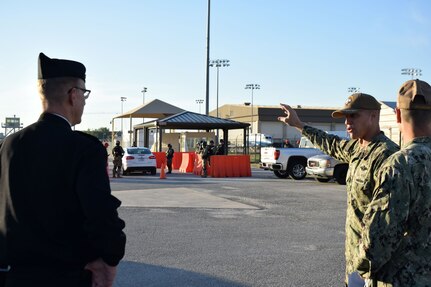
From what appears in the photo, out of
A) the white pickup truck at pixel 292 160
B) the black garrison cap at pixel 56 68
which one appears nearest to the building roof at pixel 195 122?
the white pickup truck at pixel 292 160

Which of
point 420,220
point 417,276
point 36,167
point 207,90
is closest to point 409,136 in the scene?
point 420,220

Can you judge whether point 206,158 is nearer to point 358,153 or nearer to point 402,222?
point 358,153

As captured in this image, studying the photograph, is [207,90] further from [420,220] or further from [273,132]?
[273,132]

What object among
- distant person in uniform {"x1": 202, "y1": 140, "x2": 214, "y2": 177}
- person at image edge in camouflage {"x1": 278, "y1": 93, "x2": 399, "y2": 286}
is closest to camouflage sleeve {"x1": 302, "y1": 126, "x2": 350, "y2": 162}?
person at image edge in camouflage {"x1": 278, "y1": 93, "x2": 399, "y2": 286}

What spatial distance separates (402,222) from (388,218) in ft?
0.23

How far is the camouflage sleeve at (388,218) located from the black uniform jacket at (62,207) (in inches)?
47.6

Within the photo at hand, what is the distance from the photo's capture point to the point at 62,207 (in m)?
2.73

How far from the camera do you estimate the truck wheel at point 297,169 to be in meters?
23.7

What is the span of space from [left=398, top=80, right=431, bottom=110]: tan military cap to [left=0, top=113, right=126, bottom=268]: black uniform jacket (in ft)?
5.09

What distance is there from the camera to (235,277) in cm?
663

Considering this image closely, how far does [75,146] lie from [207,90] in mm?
33702

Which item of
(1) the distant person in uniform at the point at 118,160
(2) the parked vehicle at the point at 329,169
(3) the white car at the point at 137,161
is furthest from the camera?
(3) the white car at the point at 137,161

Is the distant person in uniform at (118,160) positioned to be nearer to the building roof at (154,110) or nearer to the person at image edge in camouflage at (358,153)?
the building roof at (154,110)

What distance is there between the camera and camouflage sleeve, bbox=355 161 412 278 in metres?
2.53
